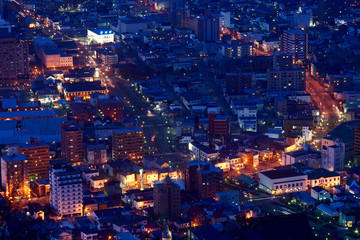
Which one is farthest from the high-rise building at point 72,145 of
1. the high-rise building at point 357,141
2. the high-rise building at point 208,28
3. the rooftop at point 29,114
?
the high-rise building at point 208,28

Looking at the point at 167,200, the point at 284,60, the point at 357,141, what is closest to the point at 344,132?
the point at 357,141

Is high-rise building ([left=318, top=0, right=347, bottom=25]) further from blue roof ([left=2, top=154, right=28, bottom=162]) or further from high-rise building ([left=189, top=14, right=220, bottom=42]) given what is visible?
blue roof ([left=2, top=154, right=28, bottom=162])

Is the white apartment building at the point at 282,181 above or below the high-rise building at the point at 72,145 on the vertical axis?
below

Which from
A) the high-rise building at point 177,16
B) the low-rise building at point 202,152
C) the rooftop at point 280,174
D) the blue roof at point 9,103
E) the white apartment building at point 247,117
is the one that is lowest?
the rooftop at point 280,174

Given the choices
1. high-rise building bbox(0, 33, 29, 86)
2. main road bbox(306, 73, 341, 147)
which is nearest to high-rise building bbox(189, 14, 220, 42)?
main road bbox(306, 73, 341, 147)

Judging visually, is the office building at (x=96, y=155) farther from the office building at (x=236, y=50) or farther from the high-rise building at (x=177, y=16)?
the high-rise building at (x=177, y=16)

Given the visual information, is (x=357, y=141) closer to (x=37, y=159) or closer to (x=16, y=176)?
(x=37, y=159)
